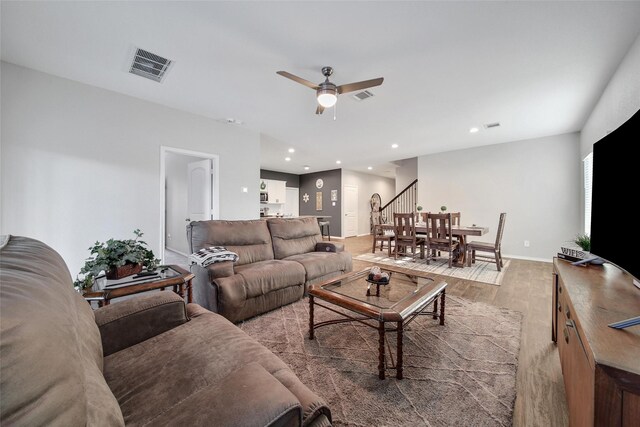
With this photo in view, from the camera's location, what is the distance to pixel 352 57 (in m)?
2.32

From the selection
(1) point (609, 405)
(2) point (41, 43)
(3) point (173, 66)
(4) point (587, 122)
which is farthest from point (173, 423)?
(4) point (587, 122)

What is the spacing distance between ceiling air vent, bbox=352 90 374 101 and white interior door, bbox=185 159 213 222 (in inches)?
106

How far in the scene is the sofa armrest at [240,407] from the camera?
0.63 meters

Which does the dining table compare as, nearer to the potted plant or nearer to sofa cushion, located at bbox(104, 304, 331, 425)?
sofa cushion, located at bbox(104, 304, 331, 425)

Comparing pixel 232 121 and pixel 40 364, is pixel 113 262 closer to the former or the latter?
pixel 40 364

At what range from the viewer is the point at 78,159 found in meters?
2.93

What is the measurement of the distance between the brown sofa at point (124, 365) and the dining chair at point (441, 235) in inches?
162

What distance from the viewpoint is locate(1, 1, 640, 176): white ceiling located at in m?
1.82

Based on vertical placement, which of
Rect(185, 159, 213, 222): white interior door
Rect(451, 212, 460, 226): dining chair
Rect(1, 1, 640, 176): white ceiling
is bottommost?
Rect(451, 212, 460, 226): dining chair

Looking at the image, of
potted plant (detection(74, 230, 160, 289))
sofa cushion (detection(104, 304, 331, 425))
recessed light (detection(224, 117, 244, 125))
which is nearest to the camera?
sofa cushion (detection(104, 304, 331, 425))

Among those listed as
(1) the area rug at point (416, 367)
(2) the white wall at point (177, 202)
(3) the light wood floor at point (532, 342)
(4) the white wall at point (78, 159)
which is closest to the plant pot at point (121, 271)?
(1) the area rug at point (416, 367)

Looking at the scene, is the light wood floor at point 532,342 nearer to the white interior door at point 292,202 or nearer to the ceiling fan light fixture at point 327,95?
the ceiling fan light fixture at point 327,95

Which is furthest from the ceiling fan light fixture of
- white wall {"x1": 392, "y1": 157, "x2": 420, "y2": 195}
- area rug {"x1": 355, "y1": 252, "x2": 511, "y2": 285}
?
white wall {"x1": 392, "y1": 157, "x2": 420, "y2": 195}

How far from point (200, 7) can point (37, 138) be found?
8.30 feet
